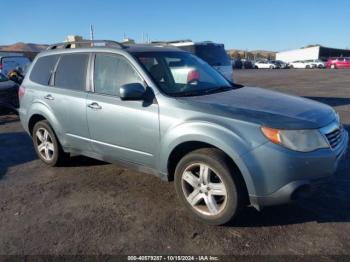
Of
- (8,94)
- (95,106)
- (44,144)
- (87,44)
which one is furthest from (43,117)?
(8,94)

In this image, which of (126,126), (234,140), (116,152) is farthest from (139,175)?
(234,140)

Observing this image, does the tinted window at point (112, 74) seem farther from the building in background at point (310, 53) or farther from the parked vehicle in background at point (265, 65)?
the building in background at point (310, 53)

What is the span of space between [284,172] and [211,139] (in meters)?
0.74

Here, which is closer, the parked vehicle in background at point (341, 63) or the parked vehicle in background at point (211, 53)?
the parked vehicle in background at point (211, 53)

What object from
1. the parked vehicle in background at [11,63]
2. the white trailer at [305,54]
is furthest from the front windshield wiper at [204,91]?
the white trailer at [305,54]

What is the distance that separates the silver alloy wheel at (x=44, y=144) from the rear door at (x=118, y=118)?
1184mm

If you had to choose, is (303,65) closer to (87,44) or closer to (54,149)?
(87,44)

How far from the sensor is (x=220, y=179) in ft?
11.7

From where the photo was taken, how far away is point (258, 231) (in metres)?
3.59

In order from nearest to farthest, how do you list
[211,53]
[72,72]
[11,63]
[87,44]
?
[72,72], [87,44], [211,53], [11,63]

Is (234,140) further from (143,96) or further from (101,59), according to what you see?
(101,59)

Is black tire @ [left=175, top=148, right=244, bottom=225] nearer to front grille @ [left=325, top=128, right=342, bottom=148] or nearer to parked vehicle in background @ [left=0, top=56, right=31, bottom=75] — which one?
front grille @ [left=325, top=128, right=342, bottom=148]

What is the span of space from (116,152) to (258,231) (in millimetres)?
1958

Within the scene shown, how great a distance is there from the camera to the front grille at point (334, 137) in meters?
3.52
